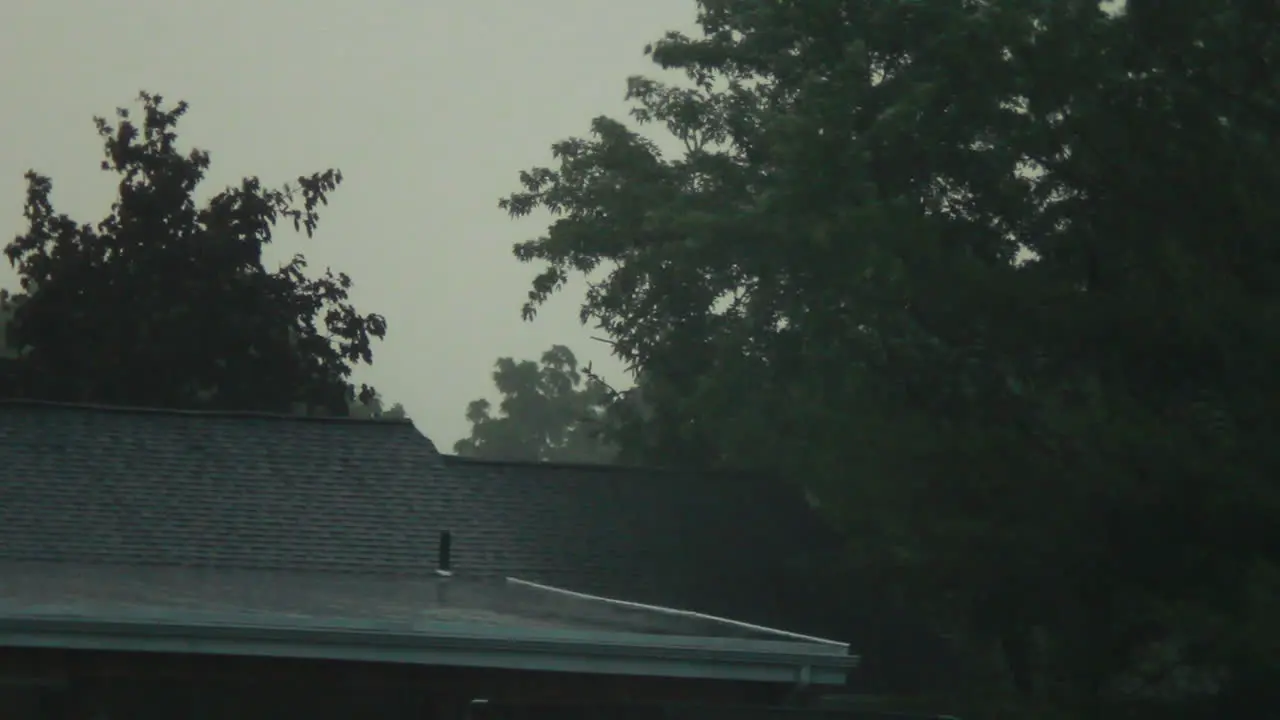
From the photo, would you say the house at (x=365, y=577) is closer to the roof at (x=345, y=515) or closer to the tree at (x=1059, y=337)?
the roof at (x=345, y=515)

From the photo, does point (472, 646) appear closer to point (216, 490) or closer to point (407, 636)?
point (407, 636)

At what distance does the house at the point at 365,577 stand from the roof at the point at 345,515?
4 cm

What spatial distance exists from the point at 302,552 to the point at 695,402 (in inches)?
373

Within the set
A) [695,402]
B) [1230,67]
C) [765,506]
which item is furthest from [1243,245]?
[695,402]

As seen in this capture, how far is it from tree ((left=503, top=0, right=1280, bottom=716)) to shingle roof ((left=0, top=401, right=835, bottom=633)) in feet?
5.61

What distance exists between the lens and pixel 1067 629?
17375 millimetres

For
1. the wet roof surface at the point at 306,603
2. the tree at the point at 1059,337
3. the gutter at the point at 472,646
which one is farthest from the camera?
the tree at the point at 1059,337

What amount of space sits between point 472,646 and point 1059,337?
8198mm

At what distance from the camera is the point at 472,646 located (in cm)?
1319

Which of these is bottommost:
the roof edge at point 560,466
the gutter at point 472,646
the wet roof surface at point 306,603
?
the gutter at point 472,646

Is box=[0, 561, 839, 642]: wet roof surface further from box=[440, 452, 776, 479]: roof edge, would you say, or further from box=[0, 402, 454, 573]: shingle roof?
box=[440, 452, 776, 479]: roof edge

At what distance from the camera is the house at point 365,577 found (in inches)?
523

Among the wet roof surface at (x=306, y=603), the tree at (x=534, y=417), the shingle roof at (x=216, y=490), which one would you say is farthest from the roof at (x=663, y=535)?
the tree at (x=534, y=417)

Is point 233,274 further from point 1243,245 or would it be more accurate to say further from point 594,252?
point 1243,245
